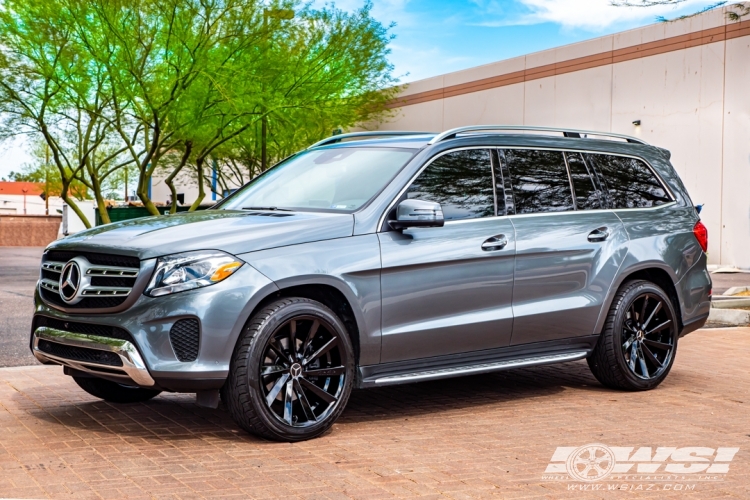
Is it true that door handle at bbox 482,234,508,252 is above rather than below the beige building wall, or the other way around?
below

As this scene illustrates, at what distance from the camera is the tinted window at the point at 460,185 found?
6.82 meters

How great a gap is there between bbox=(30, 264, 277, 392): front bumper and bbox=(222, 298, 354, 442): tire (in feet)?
0.33

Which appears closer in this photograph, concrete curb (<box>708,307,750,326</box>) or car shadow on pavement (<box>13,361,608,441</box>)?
car shadow on pavement (<box>13,361,608,441</box>)

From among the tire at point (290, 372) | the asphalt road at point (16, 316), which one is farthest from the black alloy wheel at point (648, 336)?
the asphalt road at point (16, 316)

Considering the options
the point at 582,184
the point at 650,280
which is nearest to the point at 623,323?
the point at 650,280

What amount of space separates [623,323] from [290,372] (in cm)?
302

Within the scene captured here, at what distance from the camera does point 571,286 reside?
7.42 meters

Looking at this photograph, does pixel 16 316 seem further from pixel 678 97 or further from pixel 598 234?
pixel 678 97

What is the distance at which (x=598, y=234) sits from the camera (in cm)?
762

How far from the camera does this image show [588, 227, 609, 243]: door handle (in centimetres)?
757

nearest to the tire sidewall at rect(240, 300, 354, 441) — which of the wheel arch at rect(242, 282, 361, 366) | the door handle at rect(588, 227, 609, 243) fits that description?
the wheel arch at rect(242, 282, 361, 366)

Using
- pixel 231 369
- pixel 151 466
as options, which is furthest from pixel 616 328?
pixel 151 466

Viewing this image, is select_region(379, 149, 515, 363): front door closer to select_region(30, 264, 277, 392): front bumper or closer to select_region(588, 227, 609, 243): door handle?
select_region(588, 227, 609, 243): door handle

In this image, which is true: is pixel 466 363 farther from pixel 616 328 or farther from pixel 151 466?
pixel 151 466
